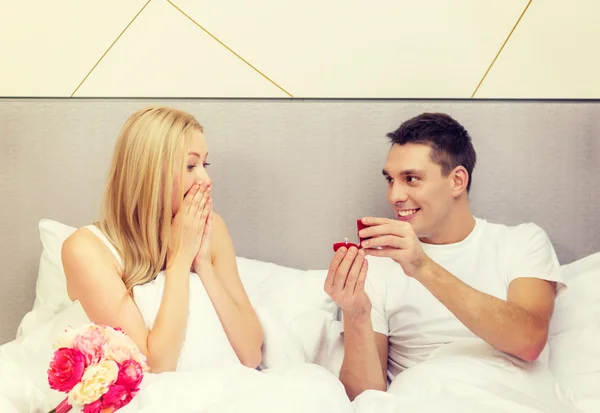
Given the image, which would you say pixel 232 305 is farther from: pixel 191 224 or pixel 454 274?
pixel 454 274

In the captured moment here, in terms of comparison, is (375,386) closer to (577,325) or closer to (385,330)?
(385,330)

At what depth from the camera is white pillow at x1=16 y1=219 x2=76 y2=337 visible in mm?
1723

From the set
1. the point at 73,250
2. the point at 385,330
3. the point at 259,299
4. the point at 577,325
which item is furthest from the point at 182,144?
the point at 577,325

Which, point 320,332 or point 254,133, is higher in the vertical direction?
point 254,133

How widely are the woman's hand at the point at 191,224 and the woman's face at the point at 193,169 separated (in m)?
0.02

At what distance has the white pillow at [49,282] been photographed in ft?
5.65

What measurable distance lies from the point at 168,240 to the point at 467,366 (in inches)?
30.5

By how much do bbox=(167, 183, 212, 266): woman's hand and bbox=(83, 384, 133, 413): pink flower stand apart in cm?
44

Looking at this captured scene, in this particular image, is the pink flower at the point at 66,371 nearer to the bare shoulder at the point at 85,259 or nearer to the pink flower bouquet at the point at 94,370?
the pink flower bouquet at the point at 94,370

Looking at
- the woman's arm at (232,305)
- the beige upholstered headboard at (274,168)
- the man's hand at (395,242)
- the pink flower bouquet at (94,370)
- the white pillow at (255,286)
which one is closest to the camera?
the pink flower bouquet at (94,370)

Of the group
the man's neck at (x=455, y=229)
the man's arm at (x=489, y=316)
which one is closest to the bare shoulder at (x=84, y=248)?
the man's arm at (x=489, y=316)

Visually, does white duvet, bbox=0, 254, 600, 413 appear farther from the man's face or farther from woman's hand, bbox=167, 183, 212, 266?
the man's face

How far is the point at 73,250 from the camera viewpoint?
1406 millimetres
